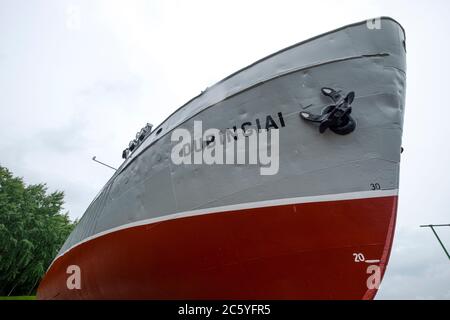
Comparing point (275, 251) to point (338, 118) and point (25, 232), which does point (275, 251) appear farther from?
point (25, 232)

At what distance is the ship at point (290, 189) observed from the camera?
381 centimetres

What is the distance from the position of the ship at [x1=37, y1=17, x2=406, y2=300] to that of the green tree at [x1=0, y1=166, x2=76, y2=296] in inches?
826

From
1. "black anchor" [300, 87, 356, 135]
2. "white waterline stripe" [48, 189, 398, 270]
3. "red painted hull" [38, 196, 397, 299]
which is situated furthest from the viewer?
"black anchor" [300, 87, 356, 135]

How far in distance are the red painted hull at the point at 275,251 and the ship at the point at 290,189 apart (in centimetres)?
1

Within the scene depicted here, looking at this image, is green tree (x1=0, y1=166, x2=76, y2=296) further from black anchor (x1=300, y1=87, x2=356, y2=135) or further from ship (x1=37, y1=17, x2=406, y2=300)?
black anchor (x1=300, y1=87, x2=356, y2=135)

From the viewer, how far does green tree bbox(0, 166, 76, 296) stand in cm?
2159

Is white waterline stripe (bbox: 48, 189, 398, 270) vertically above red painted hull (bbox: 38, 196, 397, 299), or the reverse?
white waterline stripe (bbox: 48, 189, 398, 270)

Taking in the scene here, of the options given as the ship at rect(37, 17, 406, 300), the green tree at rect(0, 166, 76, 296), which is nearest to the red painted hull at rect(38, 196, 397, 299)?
the ship at rect(37, 17, 406, 300)

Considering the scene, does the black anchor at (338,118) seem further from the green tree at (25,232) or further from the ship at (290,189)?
the green tree at (25,232)

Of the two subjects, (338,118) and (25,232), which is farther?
(25,232)

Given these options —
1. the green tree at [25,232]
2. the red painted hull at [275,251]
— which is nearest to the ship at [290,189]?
the red painted hull at [275,251]

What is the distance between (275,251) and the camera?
3885mm

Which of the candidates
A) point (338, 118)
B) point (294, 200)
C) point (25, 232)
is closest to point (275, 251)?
point (294, 200)

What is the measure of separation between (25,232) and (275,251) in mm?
24347
